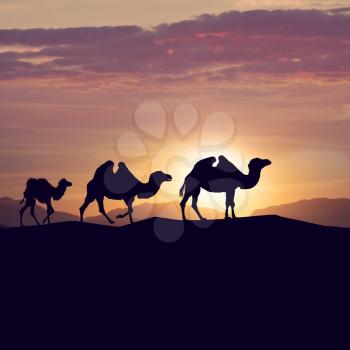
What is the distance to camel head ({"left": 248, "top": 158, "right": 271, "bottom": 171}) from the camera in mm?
35344

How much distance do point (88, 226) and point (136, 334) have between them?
946 centimetres

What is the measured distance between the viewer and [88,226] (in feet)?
121

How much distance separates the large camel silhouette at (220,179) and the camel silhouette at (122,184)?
1898mm

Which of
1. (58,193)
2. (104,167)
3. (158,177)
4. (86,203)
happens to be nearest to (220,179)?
(158,177)

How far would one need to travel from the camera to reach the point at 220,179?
34375mm

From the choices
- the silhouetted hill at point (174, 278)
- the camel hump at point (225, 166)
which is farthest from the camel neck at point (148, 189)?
the camel hump at point (225, 166)

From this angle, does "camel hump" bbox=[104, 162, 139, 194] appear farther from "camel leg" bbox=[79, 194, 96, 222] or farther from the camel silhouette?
"camel leg" bbox=[79, 194, 96, 222]

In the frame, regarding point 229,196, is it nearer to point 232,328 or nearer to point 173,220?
point 173,220

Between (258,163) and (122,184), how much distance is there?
5.13 m

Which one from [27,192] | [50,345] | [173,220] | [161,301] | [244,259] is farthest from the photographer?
[27,192]

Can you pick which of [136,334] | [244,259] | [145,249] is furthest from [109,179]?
[136,334]

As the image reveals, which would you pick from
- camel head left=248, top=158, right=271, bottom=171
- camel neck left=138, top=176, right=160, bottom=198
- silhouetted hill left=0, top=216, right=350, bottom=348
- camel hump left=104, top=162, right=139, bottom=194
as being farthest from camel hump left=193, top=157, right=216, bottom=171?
camel hump left=104, top=162, right=139, bottom=194

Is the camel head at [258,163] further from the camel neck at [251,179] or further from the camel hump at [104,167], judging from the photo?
the camel hump at [104,167]

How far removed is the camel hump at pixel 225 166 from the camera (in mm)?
34844
